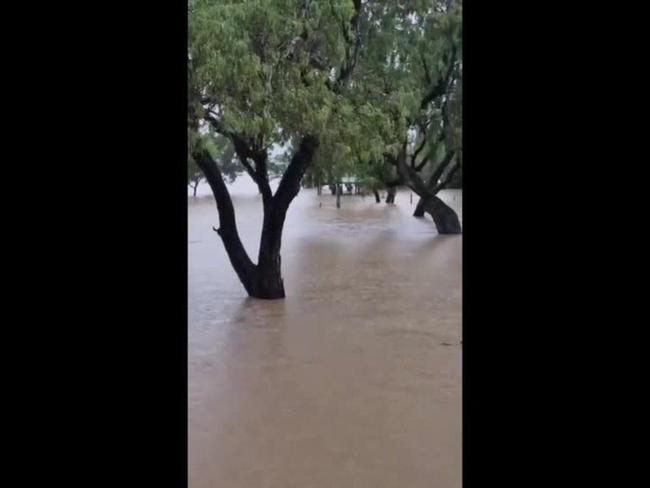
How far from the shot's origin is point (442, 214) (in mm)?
11500

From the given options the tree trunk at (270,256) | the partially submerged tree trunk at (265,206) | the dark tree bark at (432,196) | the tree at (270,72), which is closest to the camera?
the tree at (270,72)

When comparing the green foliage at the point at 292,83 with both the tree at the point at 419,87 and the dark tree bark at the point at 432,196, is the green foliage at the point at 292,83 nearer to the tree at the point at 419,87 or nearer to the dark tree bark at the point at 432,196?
the tree at the point at 419,87

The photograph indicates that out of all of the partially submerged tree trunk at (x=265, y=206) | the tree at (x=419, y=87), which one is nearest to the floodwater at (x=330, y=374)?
the partially submerged tree trunk at (x=265, y=206)

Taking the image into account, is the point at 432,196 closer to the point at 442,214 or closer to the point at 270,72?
the point at 442,214

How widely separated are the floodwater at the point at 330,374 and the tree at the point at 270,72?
117 centimetres

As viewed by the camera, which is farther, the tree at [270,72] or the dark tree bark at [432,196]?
the dark tree bark at [432,196]

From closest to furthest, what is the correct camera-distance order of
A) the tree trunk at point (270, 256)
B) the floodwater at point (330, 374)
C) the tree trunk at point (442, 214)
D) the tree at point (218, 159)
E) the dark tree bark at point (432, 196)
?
the floodwater at point (330, 374), the tree at point (218, 159), the tree trunk at point (270, 256), the dark tree bark at point (432, 196), the tree trunk at point (442, 214)

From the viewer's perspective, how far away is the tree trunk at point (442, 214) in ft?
37.2

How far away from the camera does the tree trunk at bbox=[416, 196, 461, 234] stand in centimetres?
1134

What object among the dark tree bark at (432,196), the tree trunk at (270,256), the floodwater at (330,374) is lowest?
the floodwater at (330,374)

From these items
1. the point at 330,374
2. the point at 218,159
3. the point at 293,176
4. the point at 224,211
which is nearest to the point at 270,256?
the point at 224,211
